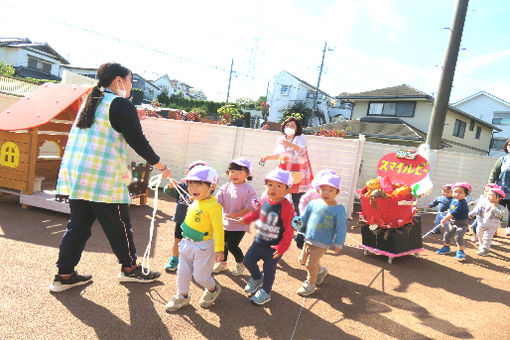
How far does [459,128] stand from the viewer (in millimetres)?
22641

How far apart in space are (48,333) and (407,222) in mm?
4631

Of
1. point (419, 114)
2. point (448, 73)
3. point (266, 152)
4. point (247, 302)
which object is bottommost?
point (247, 302)

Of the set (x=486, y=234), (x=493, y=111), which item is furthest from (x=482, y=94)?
(x=486, y=234)

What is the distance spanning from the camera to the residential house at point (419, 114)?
2134 cm

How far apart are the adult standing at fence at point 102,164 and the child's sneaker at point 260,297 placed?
4.39 ft

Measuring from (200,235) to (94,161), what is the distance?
114 centimetres

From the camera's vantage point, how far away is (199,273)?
2850mm

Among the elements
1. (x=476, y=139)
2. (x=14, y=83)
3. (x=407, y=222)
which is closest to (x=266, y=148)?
(x=407, y=222)

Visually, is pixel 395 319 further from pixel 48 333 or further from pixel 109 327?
pixel 48 333

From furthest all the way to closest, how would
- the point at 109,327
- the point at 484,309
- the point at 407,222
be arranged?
the point at 407,222 < the point at 484,309 < the point at 109,327

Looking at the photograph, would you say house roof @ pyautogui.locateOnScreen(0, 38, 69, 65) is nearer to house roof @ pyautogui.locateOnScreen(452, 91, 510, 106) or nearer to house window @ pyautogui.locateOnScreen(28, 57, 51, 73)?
house window @ pyautogui.locateOnScreen(28, 57, 51, 73)

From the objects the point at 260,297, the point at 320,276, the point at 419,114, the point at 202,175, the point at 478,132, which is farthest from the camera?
the point at 478,132

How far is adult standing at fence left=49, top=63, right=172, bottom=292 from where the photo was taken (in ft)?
9.36

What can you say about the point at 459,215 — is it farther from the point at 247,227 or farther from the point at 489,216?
the point at 247,227
